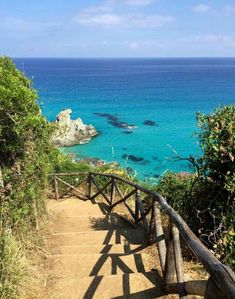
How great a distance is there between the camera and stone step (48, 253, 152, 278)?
6383mm

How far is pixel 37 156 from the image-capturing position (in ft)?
27.1

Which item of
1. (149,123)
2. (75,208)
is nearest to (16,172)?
(75,208)

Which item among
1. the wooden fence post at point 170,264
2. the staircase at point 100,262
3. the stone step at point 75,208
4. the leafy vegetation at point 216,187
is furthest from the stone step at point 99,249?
the stone step at point 75,208

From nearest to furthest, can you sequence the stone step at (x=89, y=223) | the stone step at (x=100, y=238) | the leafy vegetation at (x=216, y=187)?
the leafy vegetation at (x=216, y=187) < the stone step at (x=100, y=238) < the stone step at (x=89, y=223)

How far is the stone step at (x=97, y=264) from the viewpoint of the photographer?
6383mm

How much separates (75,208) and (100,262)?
5.48 meters

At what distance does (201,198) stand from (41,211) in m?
3.67

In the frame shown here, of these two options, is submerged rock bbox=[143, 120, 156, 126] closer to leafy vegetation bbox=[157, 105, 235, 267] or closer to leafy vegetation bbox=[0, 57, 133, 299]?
leafy vegetation bbox=[0, 57, 133, 299]

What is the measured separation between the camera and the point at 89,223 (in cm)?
1034

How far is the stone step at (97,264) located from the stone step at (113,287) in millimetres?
616

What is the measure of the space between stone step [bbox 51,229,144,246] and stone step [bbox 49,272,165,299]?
7.85ft

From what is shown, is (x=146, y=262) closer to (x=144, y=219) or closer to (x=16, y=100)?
(x=144, y=219)

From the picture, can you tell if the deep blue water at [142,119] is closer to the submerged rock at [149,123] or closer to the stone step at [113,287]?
the submerged rock at [149,123]

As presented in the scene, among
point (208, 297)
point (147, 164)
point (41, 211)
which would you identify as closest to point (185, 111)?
point (147, 164)
